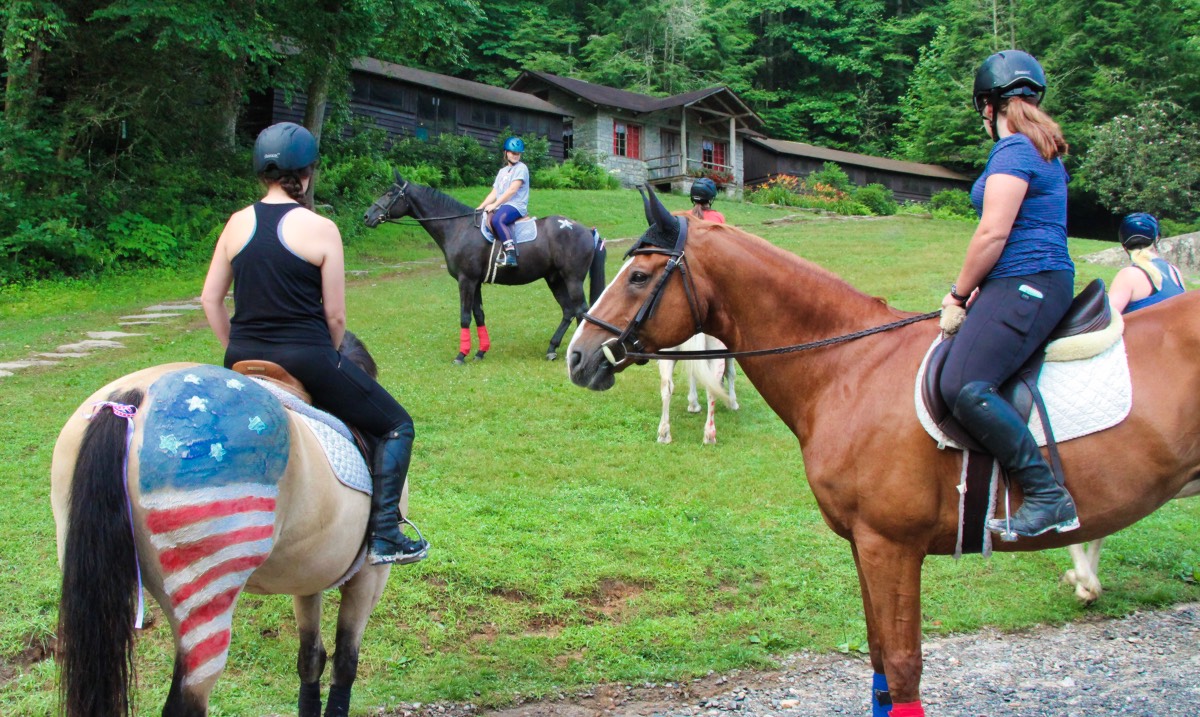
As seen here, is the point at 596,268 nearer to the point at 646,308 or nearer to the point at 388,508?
the point at 646,308

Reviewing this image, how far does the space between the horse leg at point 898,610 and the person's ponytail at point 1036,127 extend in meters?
1.77

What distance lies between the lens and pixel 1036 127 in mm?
3490

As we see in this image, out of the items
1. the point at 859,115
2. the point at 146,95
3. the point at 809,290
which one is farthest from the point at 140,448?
the point at 859,115

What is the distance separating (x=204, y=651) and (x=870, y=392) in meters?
2.84

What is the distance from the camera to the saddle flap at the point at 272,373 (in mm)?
3498

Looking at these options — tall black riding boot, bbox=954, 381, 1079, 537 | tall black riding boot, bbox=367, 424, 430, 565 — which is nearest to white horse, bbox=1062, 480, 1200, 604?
tall black riding boot, bbox=954, 381, 1079, 537

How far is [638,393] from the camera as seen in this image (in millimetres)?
10969

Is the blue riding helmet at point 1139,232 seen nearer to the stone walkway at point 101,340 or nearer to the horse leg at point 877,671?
the horse leg at point 877,671

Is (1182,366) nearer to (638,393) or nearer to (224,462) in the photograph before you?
(224,462)

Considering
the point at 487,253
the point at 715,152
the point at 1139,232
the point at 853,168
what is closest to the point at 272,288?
the point at 1139,232

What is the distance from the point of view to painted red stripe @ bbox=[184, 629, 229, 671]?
2.92m

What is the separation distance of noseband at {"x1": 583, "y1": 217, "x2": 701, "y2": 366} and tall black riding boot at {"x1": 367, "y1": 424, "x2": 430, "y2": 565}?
1088 mm

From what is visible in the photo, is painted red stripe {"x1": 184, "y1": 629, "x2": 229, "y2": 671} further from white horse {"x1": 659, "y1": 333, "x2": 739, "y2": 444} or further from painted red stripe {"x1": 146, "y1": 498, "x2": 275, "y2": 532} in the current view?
white horse {"x1": 659, "y1": 333, "x2": 739, "y2": 444}

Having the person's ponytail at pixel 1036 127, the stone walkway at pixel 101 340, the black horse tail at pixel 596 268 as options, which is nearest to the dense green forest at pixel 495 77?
the stone walkway at pixel 101 340
